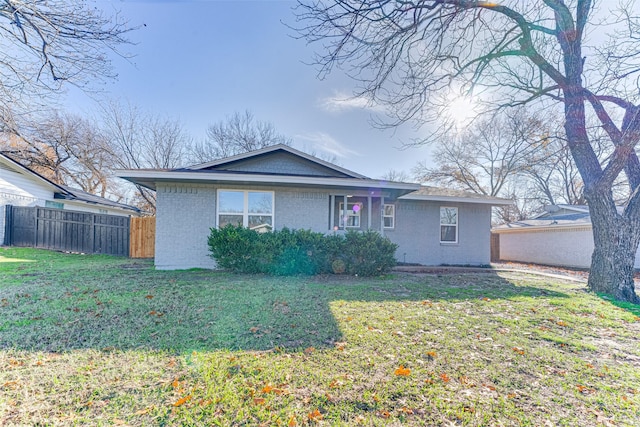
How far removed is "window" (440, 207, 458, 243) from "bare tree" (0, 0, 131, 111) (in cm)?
1195

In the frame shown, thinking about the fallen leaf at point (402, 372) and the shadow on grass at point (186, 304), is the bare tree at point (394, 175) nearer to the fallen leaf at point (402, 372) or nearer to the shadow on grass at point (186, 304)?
the shadow on grass at point (186, 304)

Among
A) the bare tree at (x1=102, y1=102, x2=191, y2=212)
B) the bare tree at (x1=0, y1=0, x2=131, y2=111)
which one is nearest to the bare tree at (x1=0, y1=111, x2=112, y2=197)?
the bare tree at (x1=102, y1=102, x2=191, y2=212)

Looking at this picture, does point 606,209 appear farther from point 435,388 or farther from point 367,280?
point 435,388

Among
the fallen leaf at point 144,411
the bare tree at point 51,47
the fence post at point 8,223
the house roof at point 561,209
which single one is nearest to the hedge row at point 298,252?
the bare tree at point 51,47

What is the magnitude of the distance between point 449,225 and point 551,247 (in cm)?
805

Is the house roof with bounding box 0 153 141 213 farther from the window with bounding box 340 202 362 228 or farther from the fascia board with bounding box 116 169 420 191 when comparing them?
the window with bounding box 340 202 362 228

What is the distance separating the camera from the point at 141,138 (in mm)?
20219

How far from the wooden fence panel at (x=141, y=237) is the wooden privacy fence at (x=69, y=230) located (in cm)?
44

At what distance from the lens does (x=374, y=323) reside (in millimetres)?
4320

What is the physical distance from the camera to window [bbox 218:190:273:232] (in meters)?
9.05

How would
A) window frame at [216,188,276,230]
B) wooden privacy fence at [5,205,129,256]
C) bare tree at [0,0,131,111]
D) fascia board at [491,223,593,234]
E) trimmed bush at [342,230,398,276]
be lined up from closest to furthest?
1. bare tree at [0,0,131,111]
2. trimmed bush at [342,230,398,276]
3. window frame at [216,188,276,230]
4. wooden privacy fence at [5,205,129,256]
5. fascia board at [491,223,593,234]

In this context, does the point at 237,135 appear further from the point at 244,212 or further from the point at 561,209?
the point at 561,209

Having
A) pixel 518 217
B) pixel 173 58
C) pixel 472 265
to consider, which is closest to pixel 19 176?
pixel 173 58

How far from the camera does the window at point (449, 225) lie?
40.2 ft
